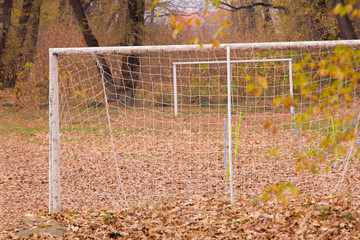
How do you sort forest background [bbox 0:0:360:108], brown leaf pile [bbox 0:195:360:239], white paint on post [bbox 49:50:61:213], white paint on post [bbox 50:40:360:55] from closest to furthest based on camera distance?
brown leaf pile [bbox 0:195:360:239]
white paint on post [bbox 49:50:61:213]
white paint on post [bbox 50:40:360:55]
forest background [bbox 0:0:360:108]

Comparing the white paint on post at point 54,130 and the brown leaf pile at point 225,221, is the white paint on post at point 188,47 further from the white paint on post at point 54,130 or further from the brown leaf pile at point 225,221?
the brown leaf pile at point 225,221

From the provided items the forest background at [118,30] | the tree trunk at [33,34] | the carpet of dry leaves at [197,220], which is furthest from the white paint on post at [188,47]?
the tree trunk at [33,34]

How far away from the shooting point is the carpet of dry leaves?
400cm

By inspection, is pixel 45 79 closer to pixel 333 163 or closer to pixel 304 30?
pixel 304 30

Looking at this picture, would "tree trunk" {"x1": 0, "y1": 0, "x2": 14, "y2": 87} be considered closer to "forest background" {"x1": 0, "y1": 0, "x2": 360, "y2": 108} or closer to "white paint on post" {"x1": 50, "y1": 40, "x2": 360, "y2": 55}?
"forest background" {"x1": 0, "y1": 0, "x2": 360, "y2": 108}

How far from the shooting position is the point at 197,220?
449cm

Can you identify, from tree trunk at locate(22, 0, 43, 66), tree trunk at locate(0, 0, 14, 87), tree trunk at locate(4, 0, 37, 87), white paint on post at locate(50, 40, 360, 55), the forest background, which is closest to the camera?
white paint on post at locate(50, 40, 360, 55)

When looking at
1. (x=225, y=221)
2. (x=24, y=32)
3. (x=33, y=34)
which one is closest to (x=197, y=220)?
(x=225, y=221)

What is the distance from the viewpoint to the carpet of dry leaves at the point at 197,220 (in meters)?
4.00

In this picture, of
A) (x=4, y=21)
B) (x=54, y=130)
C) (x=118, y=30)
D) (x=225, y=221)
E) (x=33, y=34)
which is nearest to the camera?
(x=225, y=221)

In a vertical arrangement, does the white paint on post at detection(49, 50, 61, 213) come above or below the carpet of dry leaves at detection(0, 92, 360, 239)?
above

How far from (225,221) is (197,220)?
13.0 inches

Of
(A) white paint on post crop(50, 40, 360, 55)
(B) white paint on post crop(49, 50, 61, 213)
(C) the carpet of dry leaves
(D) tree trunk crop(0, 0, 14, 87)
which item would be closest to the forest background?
(D) tree trunk crop(0, 0, 14, 87)

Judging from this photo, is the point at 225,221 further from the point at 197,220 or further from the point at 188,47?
the point at 188,47
